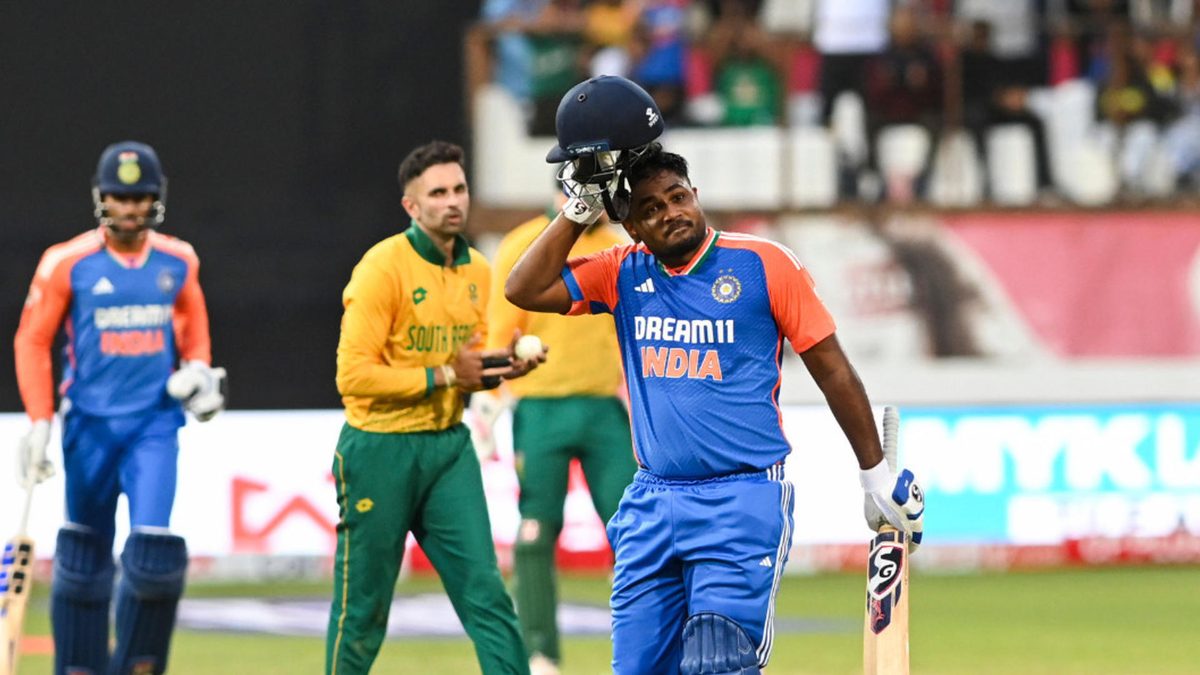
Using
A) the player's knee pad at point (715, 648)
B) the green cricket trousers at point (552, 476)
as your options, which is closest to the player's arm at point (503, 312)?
the green cricket trousers at point (552, 476)

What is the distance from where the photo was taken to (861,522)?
14.2 m

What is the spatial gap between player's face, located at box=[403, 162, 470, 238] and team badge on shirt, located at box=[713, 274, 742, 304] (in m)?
1.85

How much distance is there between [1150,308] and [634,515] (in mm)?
9829

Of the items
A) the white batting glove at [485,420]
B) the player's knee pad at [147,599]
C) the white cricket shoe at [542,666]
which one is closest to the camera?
the player's knee pad at [147,599]

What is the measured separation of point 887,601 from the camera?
6.28m

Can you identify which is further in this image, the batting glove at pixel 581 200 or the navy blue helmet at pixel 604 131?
the batting glove at pixel 581 200

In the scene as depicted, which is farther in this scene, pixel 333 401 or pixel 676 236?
pixel 333 401

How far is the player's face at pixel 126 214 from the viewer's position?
8.80m

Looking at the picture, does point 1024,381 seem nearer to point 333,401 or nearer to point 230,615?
point 333,401

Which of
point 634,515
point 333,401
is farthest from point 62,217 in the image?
point 634,515

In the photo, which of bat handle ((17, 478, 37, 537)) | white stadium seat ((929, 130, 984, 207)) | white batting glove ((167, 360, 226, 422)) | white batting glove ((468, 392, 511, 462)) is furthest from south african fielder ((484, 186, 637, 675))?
white stadium seat ((929, 130, 984, 207))

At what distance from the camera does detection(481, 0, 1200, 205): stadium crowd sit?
15.2 meters

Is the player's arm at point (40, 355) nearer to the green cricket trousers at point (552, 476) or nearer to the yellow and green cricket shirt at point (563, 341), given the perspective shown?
the yellow and green cricket shirt at point (563, 341)

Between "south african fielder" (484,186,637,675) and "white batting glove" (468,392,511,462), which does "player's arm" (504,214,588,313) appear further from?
"white batting glove" (468,392,511,462)
